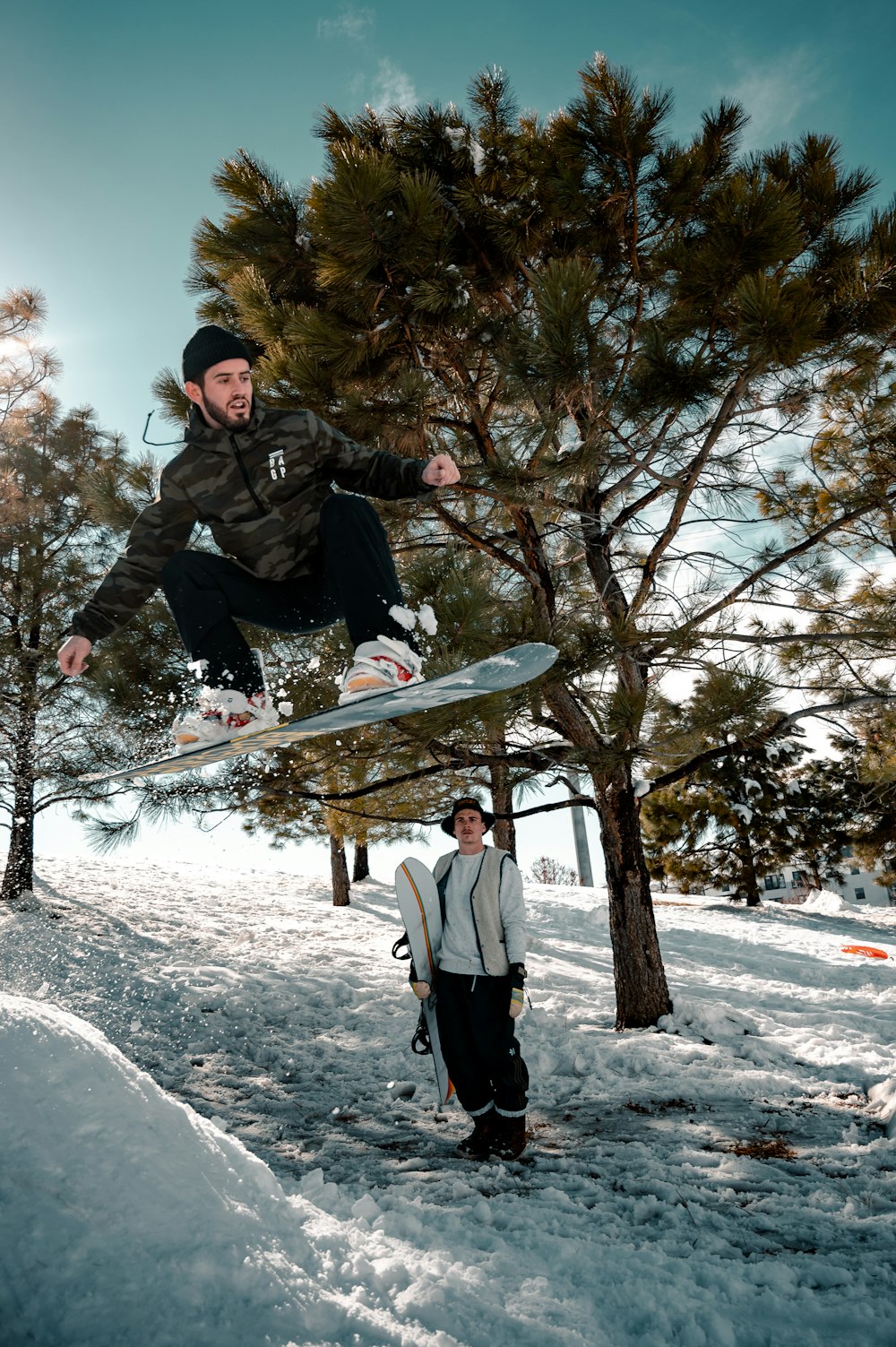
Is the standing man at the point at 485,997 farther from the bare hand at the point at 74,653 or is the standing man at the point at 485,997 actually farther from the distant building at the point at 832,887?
the distant building at the point at 832,887

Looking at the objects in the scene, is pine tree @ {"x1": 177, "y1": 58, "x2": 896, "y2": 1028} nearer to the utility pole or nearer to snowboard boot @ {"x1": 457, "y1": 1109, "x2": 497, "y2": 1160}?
snowboard boot @ {"x1": 457, "y1": 1109, "x2": 497, "y2": 1160}

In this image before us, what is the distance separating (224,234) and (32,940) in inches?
264

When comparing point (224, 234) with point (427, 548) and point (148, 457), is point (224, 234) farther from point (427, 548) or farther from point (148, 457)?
point (427, 548)

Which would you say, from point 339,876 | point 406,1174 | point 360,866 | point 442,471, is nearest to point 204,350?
point 442,471

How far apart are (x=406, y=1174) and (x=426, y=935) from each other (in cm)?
93

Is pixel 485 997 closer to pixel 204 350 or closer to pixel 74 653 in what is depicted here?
pixel 74 653

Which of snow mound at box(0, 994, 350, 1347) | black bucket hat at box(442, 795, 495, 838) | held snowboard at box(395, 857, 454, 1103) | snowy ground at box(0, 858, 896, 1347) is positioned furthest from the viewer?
black bucket hat at box(442, 795, 495, 838)

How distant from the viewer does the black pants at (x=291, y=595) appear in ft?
7.13

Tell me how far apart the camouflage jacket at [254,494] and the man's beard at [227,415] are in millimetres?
21

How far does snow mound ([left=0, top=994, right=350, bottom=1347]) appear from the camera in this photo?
4.61 ft

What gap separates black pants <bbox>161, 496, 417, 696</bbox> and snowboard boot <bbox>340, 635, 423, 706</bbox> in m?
0.04

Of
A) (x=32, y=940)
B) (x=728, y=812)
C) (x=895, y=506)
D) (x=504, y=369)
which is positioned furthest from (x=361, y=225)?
(x=728, y=812)

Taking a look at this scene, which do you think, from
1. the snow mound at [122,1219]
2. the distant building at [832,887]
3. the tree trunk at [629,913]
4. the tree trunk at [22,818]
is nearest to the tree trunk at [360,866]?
the tree trunk at [22,818]

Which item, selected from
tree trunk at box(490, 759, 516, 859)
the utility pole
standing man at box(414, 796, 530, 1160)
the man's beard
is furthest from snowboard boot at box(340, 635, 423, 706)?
the utility pole
